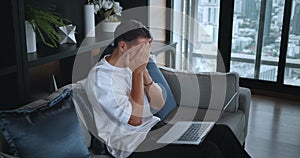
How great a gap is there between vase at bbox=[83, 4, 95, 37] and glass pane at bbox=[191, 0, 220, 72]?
7.11ft

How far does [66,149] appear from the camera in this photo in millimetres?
1610

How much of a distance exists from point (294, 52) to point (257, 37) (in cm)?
49

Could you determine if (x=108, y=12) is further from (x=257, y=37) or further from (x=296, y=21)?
(x=296, y=21)

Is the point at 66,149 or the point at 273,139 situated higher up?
the point at 66,149

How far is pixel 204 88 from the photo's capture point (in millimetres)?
2689

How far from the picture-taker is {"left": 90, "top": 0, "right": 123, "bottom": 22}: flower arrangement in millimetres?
2988

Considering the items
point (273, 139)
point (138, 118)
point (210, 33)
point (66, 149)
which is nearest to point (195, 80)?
point (138, 118)

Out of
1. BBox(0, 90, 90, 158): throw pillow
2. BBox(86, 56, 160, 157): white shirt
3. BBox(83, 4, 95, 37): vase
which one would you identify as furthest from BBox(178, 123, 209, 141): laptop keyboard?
BBox(83, 4, 95, 37): vase

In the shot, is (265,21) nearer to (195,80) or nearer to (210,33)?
(210,33)

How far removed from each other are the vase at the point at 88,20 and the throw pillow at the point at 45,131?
1.20 m

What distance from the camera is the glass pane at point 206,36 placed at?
457cm

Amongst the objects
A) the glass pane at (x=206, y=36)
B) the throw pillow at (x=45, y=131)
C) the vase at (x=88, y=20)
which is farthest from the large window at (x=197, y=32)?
the throw pillow at (x=45, y=131)

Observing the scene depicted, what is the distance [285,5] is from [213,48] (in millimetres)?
1050

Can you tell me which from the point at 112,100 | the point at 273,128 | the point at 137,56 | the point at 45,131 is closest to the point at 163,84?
the point at 137,56
